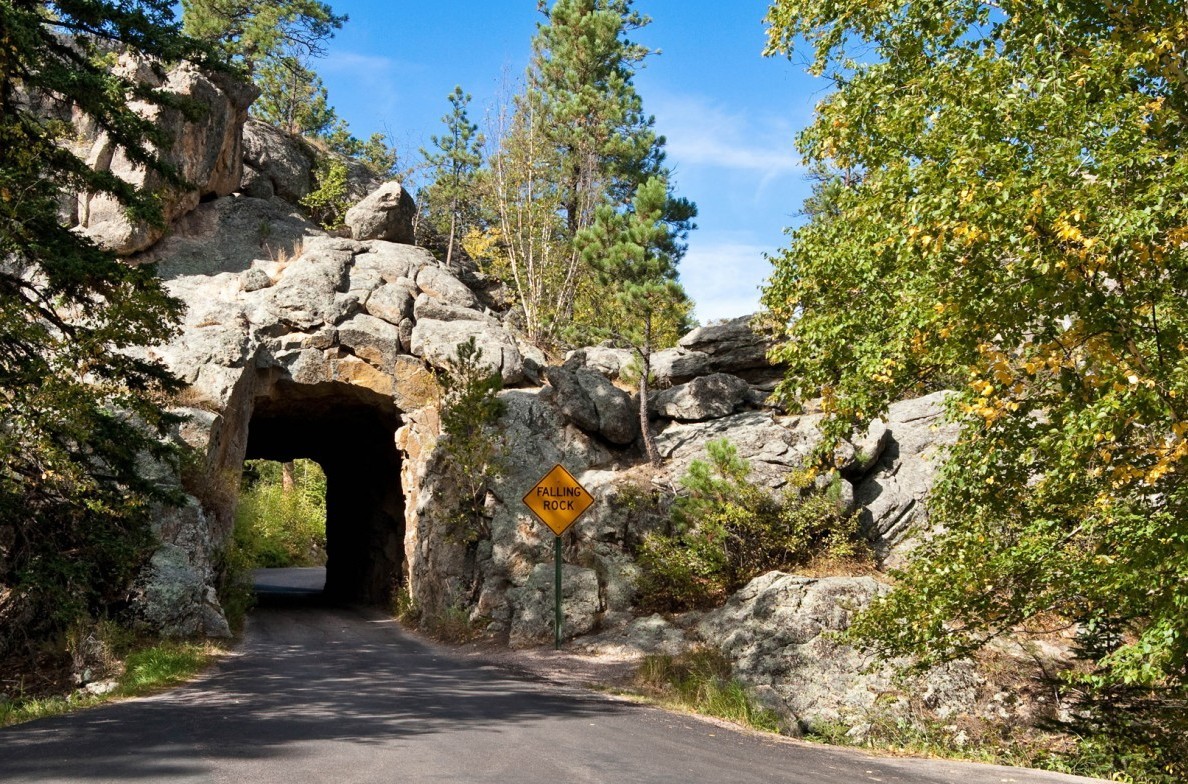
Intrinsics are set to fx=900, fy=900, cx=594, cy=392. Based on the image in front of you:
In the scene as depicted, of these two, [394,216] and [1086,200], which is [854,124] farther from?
[394,216]

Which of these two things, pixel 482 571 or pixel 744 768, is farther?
pixel 482 571

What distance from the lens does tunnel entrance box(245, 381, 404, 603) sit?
23.9 meters

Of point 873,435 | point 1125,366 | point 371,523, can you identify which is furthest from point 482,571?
point 1125,366

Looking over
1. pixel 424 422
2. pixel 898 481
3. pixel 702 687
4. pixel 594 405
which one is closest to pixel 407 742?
pixel 702 687

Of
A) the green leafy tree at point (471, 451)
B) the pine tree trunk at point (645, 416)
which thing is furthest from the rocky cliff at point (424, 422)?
the pine tree trunk at point (645, 416)

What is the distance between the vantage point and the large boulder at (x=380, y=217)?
27250 mm

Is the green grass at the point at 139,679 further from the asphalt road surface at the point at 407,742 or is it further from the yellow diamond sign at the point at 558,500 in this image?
the yellow diamond sign at the point at 558,500

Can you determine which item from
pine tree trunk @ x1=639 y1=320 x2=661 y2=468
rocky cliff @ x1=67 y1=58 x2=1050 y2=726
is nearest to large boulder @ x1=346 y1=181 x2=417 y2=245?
rocky cliff @ x1=67 y1=58 x2=1050 y2=726

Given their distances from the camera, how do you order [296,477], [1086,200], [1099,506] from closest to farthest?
[1086,200] → [1099,506] → [296,477]

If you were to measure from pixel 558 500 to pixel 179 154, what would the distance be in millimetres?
15745

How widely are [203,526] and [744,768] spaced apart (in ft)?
43.3

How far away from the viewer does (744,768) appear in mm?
7324

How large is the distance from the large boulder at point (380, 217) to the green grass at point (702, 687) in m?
17.8

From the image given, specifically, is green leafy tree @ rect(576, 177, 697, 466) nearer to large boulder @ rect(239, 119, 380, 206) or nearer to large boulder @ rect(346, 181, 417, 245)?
large boulder @ rect(346, 181, 417, 245)
